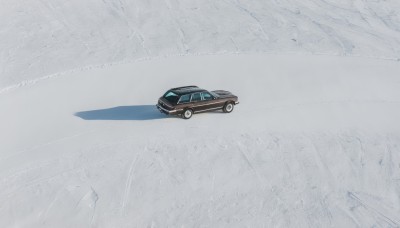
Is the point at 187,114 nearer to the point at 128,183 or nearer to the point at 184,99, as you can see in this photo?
the point at 184,99

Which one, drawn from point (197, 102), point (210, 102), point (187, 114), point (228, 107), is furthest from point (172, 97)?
point (228, 107)

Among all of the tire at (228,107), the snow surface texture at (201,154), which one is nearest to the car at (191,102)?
the tire at (228,107)

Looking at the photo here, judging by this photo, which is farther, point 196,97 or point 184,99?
point 196,97

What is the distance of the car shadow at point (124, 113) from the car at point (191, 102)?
658 millimetres

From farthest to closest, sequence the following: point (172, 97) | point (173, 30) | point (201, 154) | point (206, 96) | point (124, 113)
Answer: point (173, 30) → point (124, 113) → point (206, 96) → point (172, 97) → point (201, 154)

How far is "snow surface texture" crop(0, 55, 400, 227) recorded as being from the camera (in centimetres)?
1463

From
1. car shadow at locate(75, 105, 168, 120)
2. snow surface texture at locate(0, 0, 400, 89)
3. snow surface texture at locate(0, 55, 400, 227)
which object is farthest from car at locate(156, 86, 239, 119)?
snow surface texture at locate(0, 0, 400, 89)

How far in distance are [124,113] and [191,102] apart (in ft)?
10.5

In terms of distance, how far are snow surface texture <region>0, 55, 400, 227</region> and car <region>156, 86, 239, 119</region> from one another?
0.45 meters

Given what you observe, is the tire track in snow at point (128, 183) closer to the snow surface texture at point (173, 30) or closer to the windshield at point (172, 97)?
the windshield at point (172, 97)

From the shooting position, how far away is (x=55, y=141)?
17.5 metres

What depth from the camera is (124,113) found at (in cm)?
1981

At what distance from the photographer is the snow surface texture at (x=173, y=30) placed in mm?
26469

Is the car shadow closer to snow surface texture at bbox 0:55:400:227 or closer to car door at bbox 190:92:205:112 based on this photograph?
snow surface texture at bbox 0:55:400:227
